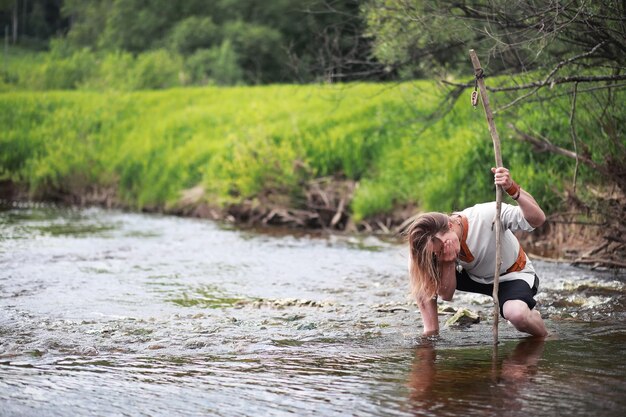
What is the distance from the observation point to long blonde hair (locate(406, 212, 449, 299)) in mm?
6633

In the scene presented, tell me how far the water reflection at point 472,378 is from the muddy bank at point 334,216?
357 centimetres

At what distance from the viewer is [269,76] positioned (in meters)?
39.7

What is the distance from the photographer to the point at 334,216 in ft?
50.6

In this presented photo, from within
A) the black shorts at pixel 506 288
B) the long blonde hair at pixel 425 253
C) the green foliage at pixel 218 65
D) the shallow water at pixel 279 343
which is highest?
the green foliage at pixel 218 65

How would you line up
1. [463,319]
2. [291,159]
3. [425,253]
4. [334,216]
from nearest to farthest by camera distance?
[425,253] → [463,319] → [334,216] → [291,159]

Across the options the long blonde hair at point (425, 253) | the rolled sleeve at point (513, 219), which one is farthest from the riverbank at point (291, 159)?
the long blonde hair at point (425, 253)

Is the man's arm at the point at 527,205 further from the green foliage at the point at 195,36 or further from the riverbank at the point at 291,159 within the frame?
the green foliage at the point at 195,36

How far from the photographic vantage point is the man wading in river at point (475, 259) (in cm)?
664

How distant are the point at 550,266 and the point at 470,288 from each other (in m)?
3.85

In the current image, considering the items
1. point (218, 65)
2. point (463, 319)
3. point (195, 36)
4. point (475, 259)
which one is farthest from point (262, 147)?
point (195, 36)

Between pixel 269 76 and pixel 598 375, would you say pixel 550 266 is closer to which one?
pixel 598 375

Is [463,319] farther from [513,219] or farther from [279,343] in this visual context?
[279,343]

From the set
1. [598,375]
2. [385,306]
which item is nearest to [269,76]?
[385,306]

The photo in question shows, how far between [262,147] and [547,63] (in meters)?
7.36
